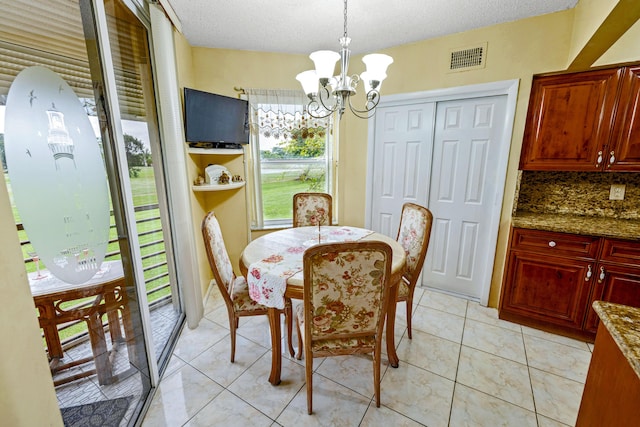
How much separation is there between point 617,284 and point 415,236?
142 centimetres

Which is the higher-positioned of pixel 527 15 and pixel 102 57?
pixel 527 15

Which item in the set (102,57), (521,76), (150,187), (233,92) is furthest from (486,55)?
(150,187)

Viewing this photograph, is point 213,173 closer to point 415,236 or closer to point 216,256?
point 216,256

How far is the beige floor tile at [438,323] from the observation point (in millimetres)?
2193

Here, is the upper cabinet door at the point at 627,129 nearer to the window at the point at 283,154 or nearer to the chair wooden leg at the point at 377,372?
the chair wooden leg at the point at 377,372

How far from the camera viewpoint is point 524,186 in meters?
2.43

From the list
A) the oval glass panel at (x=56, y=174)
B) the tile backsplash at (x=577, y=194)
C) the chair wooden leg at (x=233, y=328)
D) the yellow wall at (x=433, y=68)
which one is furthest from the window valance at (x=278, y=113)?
the tile backsplash at (x=577, y=194)

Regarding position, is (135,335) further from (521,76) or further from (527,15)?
(527,15)

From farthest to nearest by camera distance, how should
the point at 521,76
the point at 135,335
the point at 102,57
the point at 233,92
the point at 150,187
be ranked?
1. the point at 233,92
2. the point at 521,76
3. the point at 150,187
4. the point at 135,335
5. the point at 102,57

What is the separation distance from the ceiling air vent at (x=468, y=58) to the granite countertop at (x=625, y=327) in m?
2.12

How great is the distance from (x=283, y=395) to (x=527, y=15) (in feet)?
10.5

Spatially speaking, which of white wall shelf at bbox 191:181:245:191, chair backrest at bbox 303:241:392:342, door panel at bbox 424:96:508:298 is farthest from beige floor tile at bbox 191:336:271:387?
door panel at bbox 424:96:508:298

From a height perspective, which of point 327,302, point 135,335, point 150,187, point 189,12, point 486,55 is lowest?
point 135,335

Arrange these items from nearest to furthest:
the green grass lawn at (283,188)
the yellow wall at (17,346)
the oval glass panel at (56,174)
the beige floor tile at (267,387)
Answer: the yellow wall at (17,346)
the oval glass panel at (56,174)
the beige floor tile at (267,387)
the green grass lawn at (283,188)
